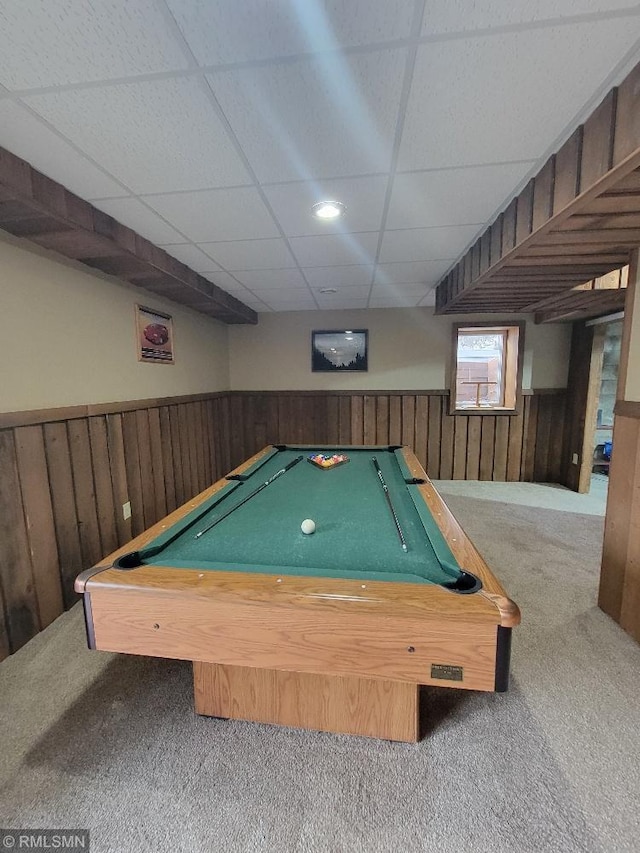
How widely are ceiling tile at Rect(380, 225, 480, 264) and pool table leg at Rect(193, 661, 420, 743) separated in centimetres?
232

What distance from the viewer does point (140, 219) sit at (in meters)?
1.96

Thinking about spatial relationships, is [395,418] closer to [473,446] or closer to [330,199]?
[473,446]

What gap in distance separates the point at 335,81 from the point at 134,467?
8.70 ft

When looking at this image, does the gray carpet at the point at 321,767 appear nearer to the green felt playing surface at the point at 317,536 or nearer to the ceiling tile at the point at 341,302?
the green felt playing surface at the point at 317,536

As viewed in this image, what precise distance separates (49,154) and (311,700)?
2.31 meters

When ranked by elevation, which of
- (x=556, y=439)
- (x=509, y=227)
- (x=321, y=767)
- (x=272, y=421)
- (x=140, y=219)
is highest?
(x=140, y=219)

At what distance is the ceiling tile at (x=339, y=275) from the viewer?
9.43ft

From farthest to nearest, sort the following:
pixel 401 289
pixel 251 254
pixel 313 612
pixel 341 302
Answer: pixel 341 302, pixel 401 289, pixel 251 254, pixel 313 612

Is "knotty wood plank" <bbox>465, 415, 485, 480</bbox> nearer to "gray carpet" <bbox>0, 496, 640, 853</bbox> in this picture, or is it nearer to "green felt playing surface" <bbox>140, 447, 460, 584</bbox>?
"green felt playing surface" <bbox>140, 447, 460, 584</bbox>

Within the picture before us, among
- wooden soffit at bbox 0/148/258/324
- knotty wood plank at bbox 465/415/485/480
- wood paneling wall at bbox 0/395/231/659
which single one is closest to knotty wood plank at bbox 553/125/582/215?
wooden soffit at bbox 0/148/258/324

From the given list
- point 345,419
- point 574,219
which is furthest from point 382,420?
point 574,219

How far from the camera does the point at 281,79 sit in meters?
1.05

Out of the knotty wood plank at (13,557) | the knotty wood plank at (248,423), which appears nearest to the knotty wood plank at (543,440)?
the knotty wood plank at (248,423)

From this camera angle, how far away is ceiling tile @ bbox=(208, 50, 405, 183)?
1018 mm
